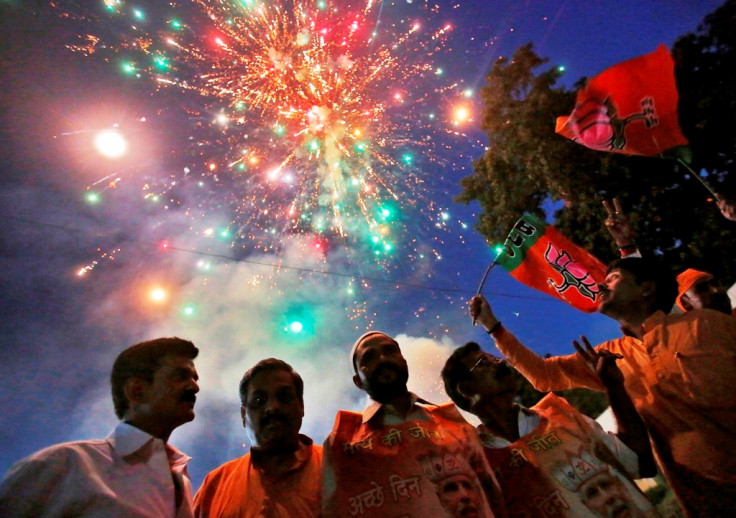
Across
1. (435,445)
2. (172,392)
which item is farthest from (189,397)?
(435,445)

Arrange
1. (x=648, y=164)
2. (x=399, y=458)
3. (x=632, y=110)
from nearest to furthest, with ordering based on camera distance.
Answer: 1. (x=399, y=458)
2. (x=632, y=110)
3. (x=648, y=164)

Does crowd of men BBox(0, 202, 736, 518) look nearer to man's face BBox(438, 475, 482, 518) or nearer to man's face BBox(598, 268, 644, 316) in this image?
man's face BBox(438, 475, 482, 518)

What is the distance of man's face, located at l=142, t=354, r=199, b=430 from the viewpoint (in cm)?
252

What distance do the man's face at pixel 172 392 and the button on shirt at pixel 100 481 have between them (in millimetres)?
160

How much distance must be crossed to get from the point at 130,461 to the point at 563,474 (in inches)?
102

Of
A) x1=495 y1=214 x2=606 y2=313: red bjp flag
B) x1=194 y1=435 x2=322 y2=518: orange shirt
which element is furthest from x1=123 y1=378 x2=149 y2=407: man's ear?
x1=495 y1=214 x2=606 y2=313: red bjp flag

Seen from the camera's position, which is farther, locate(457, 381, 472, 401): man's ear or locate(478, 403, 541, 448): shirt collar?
locate(457, 381, 472, 401): man's ear

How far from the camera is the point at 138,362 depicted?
2.65m

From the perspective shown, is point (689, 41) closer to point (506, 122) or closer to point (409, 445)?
point (506, 122)

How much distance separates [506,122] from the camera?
13.4 meters

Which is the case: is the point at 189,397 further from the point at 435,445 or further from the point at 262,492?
the point at 435,445

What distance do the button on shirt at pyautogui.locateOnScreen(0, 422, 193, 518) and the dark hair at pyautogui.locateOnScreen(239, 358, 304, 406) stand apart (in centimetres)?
66

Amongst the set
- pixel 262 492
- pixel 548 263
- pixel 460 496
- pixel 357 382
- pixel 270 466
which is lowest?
pixel 460 496

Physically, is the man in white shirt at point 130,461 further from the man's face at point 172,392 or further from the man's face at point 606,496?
the man's face at point 606,496
